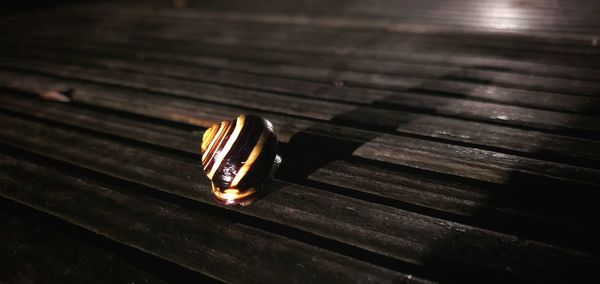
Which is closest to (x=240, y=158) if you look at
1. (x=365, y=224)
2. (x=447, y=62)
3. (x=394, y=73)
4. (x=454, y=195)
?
(x=365, y=224)

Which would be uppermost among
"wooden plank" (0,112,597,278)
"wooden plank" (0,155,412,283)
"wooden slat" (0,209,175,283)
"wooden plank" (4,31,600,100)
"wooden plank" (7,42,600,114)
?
"wooden plank" (4,31,600,100)

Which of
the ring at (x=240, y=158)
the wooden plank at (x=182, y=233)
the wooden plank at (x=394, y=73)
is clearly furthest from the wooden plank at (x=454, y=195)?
the wooden plank at (x=394, y=73)

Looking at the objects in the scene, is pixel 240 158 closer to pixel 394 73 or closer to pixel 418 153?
pixel 418 153

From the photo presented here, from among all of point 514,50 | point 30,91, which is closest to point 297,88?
point 514,50

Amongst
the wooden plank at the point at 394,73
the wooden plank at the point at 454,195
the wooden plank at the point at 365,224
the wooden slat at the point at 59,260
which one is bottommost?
the wooden slat at the point at 59,260

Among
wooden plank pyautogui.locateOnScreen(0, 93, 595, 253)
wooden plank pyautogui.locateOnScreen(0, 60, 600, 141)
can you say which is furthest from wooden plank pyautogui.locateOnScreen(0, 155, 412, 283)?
wooden plank pyautogui.locateOnScreen(0, 60, 600, 141)

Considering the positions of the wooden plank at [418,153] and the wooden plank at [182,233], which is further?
the wooden plank at [418,153]

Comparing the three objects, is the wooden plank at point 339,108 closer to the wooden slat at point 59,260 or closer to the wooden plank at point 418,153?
the wooden plank at point 418,153

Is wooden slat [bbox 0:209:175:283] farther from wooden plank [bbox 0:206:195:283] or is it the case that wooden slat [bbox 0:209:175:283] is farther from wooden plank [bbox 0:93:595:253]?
wooden plank [bbox 0:93:595:253]

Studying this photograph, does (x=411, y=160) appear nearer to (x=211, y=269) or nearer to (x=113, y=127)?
(x=211, y=269)
